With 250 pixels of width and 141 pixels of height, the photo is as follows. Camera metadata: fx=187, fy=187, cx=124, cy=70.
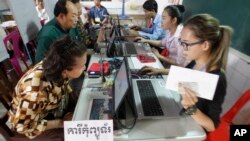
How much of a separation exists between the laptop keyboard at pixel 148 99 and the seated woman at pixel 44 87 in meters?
0.43

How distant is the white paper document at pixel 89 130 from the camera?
82cm

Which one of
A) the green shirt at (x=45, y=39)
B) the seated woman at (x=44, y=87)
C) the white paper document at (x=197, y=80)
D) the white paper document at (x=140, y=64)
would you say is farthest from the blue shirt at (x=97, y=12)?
the white paper document at (x=197, y=80)

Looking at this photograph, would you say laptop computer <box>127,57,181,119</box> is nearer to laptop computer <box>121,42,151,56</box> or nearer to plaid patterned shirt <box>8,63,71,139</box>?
plaid patterned shirt <box>8,63,71,139</box>

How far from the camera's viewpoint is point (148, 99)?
114cm

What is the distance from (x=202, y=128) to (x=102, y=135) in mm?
520

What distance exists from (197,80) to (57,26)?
4.91ft

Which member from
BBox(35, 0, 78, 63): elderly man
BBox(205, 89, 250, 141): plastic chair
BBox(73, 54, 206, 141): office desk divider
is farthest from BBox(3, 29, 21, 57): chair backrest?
BBox(205, 89, 250, 141): plastic chair

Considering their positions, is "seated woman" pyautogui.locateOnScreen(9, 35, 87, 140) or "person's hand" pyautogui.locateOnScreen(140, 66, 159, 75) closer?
"seated woman" pyautogui.locateOnScreen(9, 35, 87, 140)

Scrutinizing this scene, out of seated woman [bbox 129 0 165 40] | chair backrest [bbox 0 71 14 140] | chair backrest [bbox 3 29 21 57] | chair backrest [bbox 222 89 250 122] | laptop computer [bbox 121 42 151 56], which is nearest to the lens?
chair backrest [bbox 0 71 14 140]

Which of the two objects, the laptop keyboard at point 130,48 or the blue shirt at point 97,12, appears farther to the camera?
the blue shirt at point 97,12

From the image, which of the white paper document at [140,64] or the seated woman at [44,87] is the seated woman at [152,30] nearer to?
the white paper document at [140,64]

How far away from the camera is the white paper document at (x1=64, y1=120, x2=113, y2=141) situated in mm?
817

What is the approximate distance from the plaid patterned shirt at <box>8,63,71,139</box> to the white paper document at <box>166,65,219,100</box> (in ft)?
2.15

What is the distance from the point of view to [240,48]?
1677 mm
